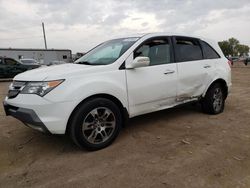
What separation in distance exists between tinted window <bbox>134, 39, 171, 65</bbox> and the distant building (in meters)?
33.9

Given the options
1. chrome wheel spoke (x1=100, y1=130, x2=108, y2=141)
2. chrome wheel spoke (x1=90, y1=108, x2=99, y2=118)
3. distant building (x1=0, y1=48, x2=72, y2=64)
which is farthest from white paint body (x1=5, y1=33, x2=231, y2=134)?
distant building (x1=0, y1=48, x2=72, y2=64)

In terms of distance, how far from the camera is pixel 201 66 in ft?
16.5

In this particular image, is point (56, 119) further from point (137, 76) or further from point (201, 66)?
point (201, 66)

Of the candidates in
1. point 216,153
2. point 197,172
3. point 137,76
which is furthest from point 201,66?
point 197,172

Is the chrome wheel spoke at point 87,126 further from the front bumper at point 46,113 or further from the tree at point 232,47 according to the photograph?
the tree at point 232,47

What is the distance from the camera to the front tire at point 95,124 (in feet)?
11.2

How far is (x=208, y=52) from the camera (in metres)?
5.30

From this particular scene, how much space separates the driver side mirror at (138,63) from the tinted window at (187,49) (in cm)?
98

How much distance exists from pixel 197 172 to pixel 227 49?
105 metres

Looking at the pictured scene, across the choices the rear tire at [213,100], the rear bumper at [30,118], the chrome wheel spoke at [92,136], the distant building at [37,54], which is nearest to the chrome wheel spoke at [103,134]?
the chrome wheel spoke at [92,136]

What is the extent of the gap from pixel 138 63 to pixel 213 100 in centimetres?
229

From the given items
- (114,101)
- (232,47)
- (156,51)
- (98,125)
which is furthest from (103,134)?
(232,47)

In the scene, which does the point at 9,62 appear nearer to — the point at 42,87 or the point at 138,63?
the point at 42,87

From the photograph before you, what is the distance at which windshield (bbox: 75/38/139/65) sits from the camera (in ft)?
13.4
